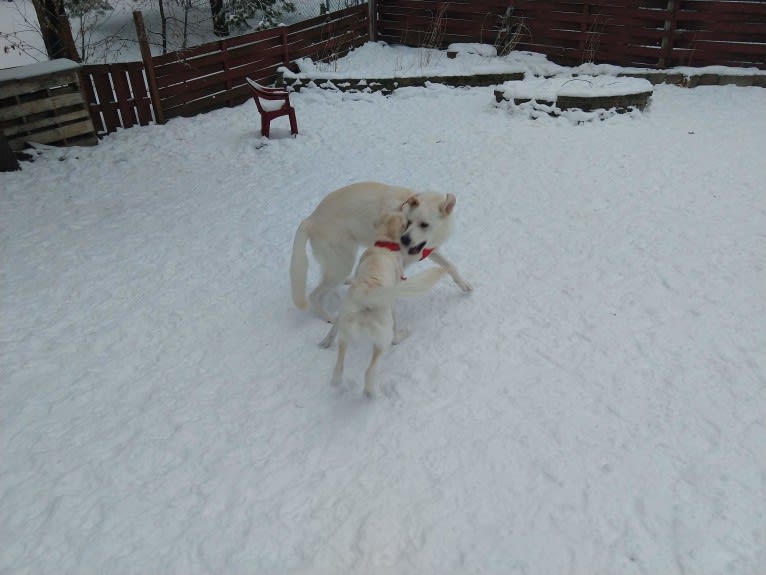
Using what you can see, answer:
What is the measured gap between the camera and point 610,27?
1009 centimetres

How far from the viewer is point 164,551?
2.45 metres

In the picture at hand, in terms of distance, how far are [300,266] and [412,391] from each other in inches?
45.5

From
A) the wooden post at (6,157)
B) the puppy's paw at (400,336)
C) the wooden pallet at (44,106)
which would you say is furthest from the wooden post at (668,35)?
the wooden post at (6,157)

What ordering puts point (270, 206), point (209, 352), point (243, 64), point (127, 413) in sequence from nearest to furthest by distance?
point (127, 413)
point (209, 352)
point (270, 206)
point (243, 64)

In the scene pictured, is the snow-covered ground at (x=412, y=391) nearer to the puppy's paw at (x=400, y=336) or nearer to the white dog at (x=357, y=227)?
the puppy's paw at (x=400, y=336)

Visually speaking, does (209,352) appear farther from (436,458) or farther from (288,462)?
(436,458)

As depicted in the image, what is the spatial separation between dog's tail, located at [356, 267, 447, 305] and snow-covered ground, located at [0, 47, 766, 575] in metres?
0.71

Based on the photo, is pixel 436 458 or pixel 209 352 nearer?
pixel 436 458

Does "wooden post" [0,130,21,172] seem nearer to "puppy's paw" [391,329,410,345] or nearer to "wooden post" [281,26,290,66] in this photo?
"wooden post" [281,26,290,66]

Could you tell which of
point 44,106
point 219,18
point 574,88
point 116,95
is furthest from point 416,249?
point 219,18

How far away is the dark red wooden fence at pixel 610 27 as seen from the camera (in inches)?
362

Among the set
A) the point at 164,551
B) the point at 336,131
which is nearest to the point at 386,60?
the point at 336,131

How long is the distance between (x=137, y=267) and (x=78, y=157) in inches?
140

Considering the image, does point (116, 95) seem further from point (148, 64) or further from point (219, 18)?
point (219, 18)
